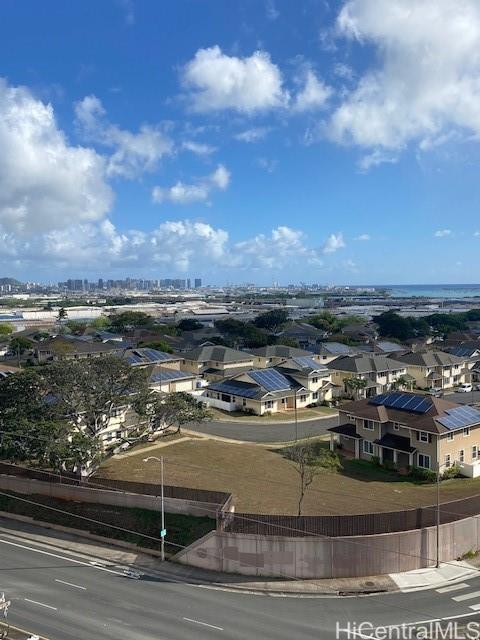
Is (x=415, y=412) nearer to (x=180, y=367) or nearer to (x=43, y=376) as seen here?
(x=43, y=376)

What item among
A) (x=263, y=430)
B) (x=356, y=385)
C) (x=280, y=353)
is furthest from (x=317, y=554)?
(x=280, y=353)

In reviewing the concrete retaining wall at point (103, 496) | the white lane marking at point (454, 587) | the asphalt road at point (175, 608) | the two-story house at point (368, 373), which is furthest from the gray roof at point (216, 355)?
the white lane marking at point (454, 587)

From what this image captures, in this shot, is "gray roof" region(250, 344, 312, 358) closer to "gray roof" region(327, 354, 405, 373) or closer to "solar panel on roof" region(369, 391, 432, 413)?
"gray roof" region(327, 354, 405, 373)

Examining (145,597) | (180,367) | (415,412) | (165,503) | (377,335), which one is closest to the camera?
(145,597)

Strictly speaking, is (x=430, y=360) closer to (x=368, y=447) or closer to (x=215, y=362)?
(x=215, y=362)

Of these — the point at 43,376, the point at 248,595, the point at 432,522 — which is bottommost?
the point at 248,595

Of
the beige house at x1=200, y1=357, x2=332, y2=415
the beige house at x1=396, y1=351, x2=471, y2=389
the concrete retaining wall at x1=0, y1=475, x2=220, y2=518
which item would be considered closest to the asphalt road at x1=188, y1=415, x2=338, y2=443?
the beige house at x1=200, y1=357, x2=332, y2=415

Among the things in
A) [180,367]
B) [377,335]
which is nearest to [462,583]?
[180,367]
